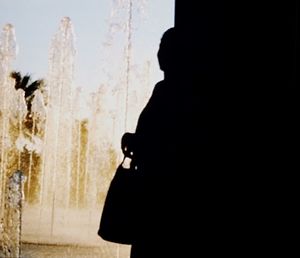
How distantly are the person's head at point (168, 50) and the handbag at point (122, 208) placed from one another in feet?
1.04

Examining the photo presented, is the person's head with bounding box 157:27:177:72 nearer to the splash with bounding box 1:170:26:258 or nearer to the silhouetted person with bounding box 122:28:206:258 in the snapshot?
the silhouetted person with bounding box 122:28:206:258

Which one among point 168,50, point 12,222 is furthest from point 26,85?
point 168,50

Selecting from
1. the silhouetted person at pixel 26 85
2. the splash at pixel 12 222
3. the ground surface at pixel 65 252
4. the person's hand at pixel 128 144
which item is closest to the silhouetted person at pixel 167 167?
the person's hand at pixel 128 144

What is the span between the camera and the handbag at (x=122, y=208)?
145 centimetres

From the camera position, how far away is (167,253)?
1439 mm

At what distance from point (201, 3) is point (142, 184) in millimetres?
539

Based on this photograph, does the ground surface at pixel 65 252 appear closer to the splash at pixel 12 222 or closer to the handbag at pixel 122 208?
the splash at pixel 12 222

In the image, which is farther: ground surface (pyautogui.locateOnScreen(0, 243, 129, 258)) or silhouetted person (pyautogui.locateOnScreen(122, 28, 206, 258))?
ground surface (pyautogui.locateOnScreen(0, 243, 129, 258))

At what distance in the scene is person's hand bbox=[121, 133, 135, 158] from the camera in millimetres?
1505

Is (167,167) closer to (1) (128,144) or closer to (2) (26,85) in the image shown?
Answer: (1) (128,144)

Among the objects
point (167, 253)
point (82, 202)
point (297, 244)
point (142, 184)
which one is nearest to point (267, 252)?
point (297, 244)

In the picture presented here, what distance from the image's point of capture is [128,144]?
1509 mm

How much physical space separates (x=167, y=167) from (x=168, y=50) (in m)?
0.34

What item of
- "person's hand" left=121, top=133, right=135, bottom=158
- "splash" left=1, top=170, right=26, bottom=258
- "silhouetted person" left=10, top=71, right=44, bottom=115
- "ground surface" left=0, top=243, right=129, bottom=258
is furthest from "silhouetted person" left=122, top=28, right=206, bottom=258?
"silhouetted person" left=10, top=71, right=44, bottom=115
